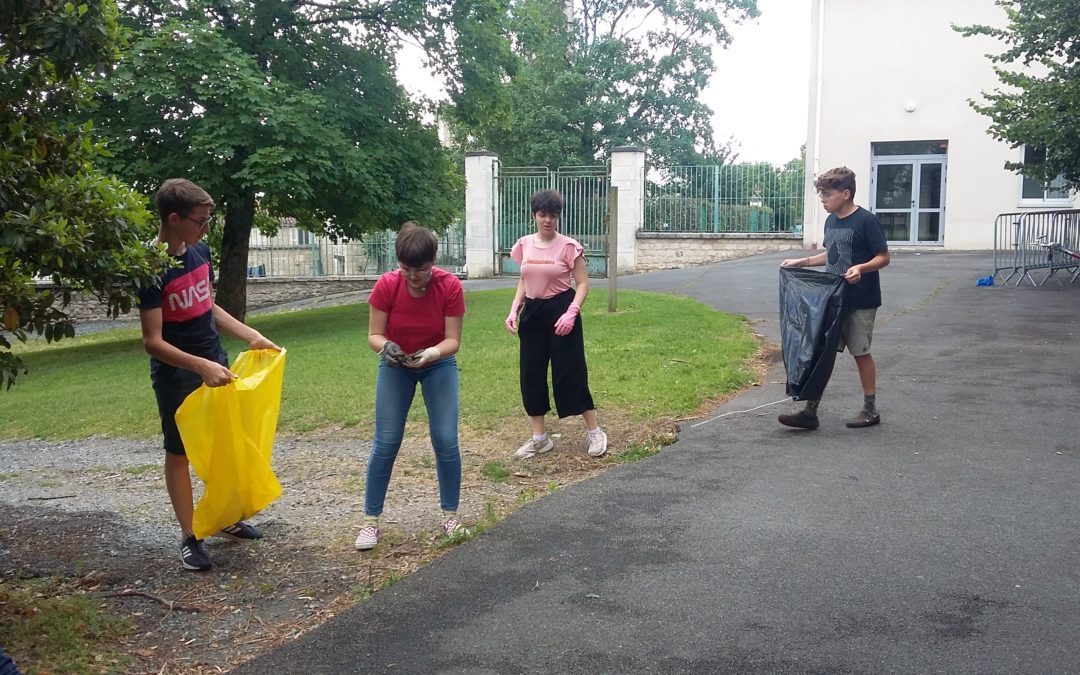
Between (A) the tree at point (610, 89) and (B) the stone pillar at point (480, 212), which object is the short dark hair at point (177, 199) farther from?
(A) the tree at point (610, 89)

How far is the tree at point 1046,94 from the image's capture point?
12.5 meters

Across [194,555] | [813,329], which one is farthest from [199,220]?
[813,329]

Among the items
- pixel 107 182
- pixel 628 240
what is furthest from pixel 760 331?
pixel 628 240

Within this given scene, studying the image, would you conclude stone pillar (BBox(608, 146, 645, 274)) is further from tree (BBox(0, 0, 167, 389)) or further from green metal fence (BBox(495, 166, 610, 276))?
tree (BBox(0, 0, 167, 389))

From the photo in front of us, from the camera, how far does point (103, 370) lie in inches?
539

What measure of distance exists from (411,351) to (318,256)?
2531cm

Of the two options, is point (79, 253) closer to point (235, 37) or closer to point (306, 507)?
point (306, 507)

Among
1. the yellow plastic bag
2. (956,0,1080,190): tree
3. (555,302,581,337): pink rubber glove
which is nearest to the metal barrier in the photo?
(956,0,1080,190): tree

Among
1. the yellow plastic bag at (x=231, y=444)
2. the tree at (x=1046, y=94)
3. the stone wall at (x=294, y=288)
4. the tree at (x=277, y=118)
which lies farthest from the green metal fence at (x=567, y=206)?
the yellow plastic bag at (x=231, y=444)

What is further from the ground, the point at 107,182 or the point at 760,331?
the point at 107,182

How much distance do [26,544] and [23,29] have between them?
9.59 ft

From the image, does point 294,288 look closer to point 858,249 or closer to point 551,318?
point 551,318

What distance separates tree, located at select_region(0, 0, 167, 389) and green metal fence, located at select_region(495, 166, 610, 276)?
20.7 m

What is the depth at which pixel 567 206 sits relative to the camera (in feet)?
83.8
